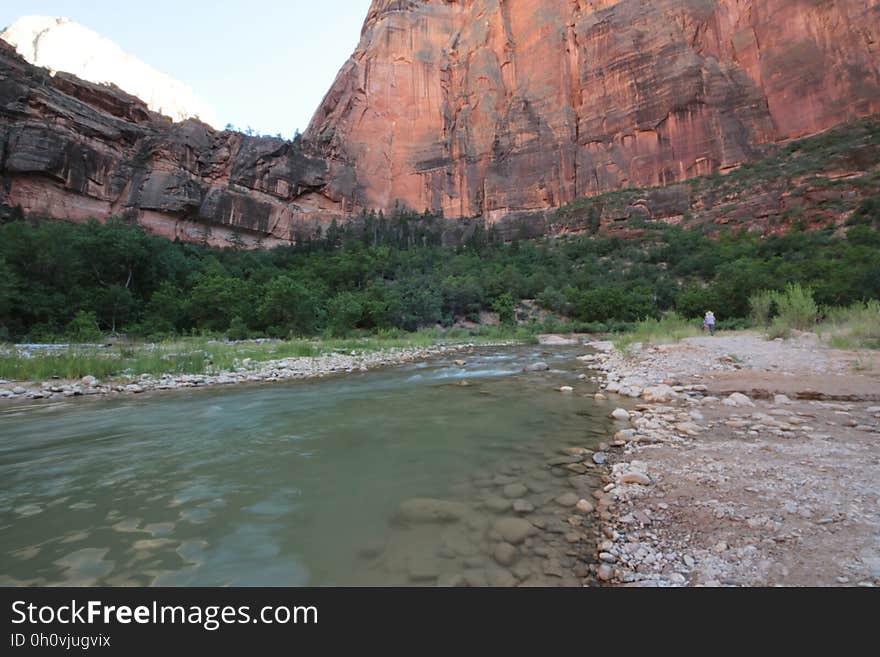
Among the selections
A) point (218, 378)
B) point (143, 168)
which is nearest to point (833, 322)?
point (218, 378)

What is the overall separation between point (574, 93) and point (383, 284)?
45.3 metres

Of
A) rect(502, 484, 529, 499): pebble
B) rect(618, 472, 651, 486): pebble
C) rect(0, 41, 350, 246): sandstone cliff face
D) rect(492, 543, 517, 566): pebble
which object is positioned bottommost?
rect(502, 484, 529, 499): pebble

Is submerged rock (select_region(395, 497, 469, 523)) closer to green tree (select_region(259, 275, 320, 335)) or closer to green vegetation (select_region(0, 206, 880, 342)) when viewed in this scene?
green vegetation (select_region(0, 206, 880, 342))

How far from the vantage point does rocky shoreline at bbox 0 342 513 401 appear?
752cm

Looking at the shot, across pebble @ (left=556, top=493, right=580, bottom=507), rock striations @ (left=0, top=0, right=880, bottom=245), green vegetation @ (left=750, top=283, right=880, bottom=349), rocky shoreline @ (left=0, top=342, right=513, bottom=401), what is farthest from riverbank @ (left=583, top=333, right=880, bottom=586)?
rock striations @ (left=0, top=0, right=880, bottom=245)

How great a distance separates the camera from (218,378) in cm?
902

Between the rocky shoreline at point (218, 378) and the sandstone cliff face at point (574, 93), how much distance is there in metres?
50.8

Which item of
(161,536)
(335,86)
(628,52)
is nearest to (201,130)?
(335,86)

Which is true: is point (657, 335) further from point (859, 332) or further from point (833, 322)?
point (859, 332)

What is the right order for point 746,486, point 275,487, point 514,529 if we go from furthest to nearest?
point 275,487 < point 746,486 < point 514,529

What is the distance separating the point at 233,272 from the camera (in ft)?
124

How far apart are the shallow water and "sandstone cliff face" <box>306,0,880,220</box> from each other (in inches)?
2169

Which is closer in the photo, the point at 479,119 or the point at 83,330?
the point at 83,330
